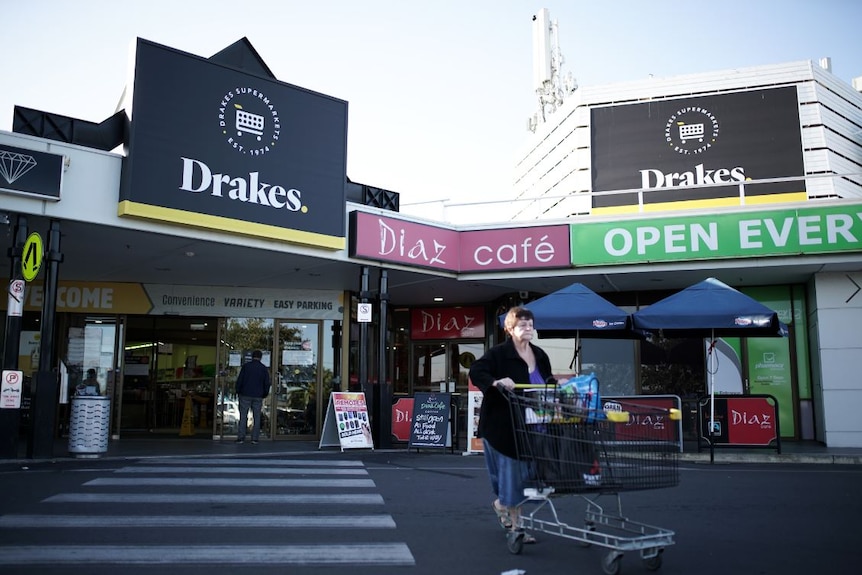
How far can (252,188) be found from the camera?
13047 millimetres

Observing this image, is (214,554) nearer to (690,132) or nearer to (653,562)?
(653,562)

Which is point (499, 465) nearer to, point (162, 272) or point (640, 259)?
point (640, 259)

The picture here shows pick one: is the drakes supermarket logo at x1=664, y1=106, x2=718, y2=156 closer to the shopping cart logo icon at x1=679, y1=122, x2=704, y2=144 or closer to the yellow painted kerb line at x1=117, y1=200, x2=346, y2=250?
the shopping cart logo icon at x1=679, y1=122, x2=704, y2=144

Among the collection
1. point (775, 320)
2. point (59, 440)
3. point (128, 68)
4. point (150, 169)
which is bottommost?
point (59, 440)

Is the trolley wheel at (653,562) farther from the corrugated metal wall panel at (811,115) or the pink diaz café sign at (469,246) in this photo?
the corrugated metal wall panel at (811,115)

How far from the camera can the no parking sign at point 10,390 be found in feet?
35.3

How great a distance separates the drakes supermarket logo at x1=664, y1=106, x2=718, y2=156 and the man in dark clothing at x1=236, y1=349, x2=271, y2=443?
1837 cm

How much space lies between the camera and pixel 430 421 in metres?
13.3

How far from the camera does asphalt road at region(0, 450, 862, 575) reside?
4.86 metres

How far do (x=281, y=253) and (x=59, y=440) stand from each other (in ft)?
21.2

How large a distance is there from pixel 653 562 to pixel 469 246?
11.9m

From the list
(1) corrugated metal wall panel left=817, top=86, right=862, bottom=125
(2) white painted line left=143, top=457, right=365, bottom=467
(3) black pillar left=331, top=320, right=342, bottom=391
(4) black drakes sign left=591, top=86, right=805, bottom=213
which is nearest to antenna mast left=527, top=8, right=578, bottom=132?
(1) corrugated metal wall panel left=817, top=86, right=862, bottom=125

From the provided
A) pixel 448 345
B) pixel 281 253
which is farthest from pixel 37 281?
pixel 448 345

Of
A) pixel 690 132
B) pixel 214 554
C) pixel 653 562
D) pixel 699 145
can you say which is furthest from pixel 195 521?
pixel 690 132
